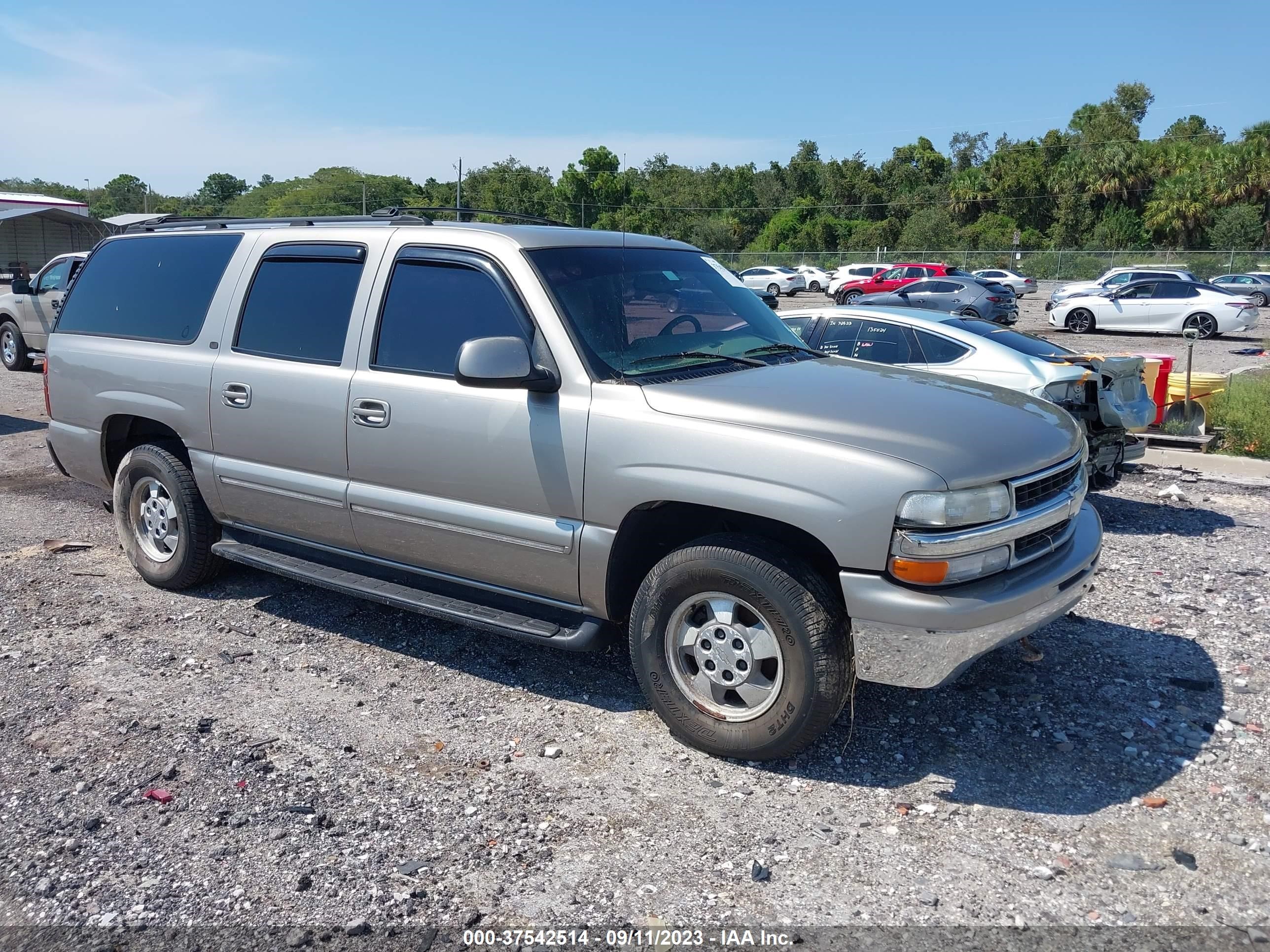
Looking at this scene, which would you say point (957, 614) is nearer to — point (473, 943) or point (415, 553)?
point (473, 943)

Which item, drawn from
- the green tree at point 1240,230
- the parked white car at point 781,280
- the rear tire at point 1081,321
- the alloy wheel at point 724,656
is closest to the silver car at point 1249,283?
the rear tire at point 1081,321

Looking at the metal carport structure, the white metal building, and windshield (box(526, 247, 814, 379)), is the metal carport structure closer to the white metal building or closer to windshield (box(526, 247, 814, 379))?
the white metal building

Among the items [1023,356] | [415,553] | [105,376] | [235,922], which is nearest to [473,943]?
[235,922]

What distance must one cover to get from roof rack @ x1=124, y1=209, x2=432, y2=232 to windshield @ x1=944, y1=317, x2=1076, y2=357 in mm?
5092

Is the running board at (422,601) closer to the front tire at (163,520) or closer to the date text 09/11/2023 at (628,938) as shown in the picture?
the front tire at (163,520)

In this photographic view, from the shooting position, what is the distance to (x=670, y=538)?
14.1 ft

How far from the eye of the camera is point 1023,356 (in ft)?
26.9

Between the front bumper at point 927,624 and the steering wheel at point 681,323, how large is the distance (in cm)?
150

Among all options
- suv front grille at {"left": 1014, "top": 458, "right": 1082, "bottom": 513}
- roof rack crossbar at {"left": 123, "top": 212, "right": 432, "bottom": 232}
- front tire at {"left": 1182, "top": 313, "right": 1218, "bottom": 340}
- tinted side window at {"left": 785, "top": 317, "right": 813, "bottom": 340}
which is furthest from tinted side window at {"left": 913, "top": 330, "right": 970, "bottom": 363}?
front tire at {"left": 1182, "top": 313, "right": 1218, "bottom": 340}

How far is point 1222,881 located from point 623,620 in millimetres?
2309

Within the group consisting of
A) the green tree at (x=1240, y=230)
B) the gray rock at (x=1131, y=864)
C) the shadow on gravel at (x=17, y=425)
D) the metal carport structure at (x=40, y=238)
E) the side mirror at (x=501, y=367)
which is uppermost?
the green tree at (x=1240, y=230)

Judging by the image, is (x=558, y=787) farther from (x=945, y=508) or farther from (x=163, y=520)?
(x=163, y=520)

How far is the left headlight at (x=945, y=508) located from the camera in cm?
347

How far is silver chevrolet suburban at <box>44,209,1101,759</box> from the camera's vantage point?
11.8ft
